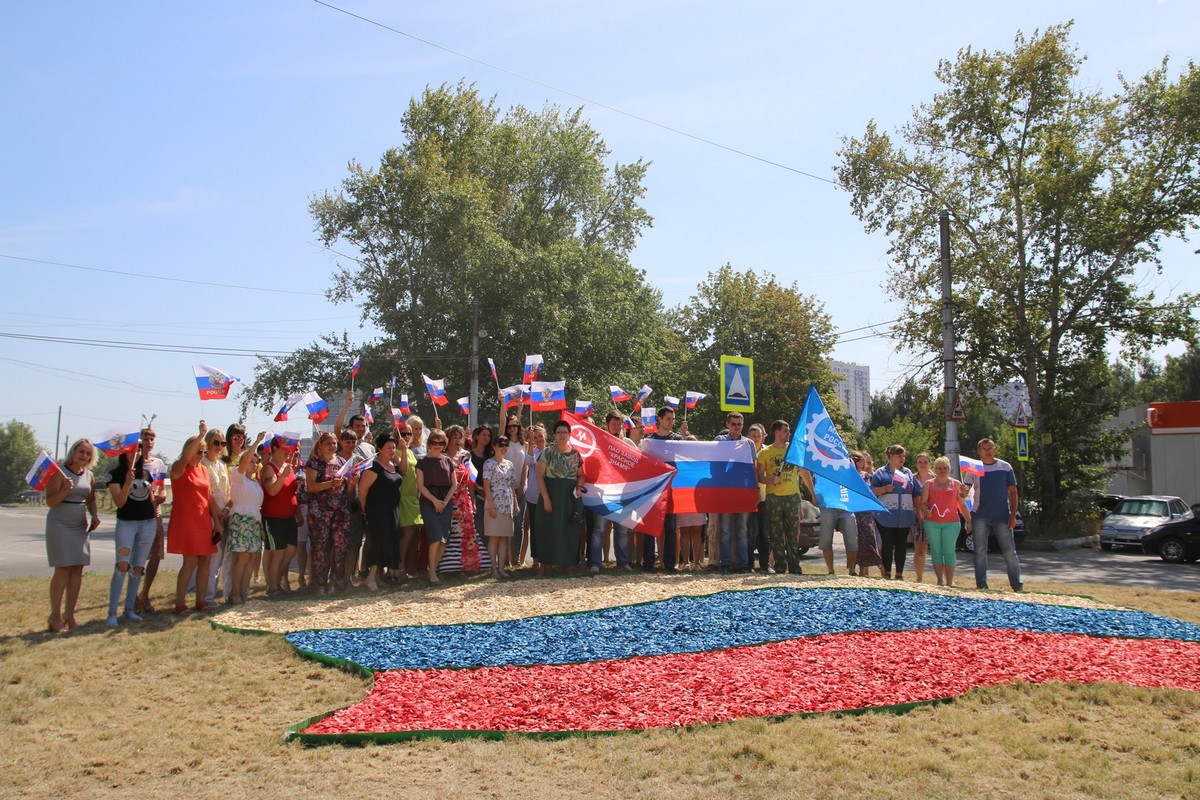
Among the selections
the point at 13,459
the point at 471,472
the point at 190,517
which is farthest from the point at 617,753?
the point at 13,459

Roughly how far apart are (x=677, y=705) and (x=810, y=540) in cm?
1279

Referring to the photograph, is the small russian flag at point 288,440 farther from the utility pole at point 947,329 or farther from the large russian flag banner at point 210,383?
the utility pole at point 947,329

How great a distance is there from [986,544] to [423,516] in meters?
6.90

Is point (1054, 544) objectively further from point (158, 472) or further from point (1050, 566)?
point (158, 472)

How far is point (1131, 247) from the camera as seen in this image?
28203mm

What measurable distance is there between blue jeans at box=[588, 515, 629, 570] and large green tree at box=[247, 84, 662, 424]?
22229 mm

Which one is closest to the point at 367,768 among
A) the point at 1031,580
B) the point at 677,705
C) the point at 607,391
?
the point at 677,705

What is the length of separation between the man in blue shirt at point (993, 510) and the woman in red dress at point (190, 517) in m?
8.95

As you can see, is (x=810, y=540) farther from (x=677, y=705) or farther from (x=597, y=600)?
(x=677, y=705)

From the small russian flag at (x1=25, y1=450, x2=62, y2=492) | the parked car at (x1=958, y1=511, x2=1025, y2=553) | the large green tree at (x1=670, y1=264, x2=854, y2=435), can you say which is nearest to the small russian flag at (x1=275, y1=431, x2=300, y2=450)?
the small russian flag at (x1=25, y1=450, x2=62, y2=492)

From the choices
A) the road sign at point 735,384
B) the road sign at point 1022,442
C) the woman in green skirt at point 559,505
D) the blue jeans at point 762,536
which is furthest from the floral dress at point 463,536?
the road sign at point 1022,442

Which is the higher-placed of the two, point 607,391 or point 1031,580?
point 607,391

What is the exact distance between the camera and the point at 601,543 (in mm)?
12469

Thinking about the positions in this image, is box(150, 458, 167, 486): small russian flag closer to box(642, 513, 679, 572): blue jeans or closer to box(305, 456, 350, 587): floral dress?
box(305, 456, 350, 587): floral dress
